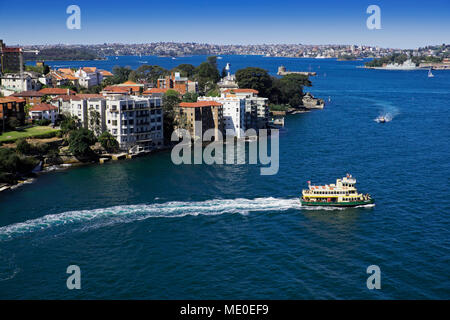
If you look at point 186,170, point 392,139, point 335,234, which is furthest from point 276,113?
point 335,234

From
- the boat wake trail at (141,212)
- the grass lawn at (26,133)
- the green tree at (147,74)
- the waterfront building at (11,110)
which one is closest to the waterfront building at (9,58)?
the green tree at (147,74)

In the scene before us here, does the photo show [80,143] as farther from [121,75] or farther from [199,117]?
[121,75]

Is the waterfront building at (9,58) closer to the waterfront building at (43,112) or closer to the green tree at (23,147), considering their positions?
the waterfront building at (43,112)

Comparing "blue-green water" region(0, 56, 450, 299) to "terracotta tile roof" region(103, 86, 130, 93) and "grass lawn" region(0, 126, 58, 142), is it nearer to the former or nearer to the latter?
"grass lawn" region(0, 126, 58, 142)

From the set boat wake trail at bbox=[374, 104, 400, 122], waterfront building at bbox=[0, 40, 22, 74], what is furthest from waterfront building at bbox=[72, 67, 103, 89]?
boat wake trail at bbox=[374, 104, 400, 122]

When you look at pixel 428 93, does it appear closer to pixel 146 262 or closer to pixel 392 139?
pixel 392 139

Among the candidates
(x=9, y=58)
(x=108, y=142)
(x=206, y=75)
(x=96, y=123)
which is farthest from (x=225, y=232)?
(x=9, y=58)
